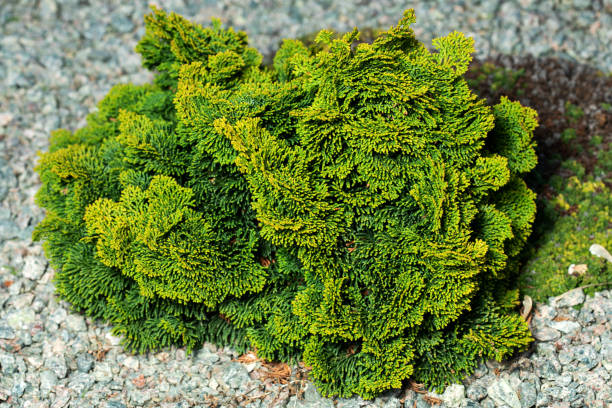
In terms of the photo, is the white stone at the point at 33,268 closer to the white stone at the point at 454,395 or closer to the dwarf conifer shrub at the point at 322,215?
the dwarf conifer shrub at the point at 322,215

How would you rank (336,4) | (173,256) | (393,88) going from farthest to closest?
1. (336,4)
2. (173,256)
3. (393,88)

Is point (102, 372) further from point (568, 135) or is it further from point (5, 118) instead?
point (568, 135)

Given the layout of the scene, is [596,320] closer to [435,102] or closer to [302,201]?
[435,102]

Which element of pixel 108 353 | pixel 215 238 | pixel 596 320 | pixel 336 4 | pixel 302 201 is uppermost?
pixel 336 4

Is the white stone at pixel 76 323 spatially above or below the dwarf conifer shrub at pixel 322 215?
below

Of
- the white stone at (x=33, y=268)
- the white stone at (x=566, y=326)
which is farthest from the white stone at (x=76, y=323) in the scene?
the white stone at (x=566, y=326)

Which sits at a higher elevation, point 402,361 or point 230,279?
point 230,279

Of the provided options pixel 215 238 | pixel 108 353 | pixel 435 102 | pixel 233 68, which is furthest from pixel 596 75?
pixel 108 353
